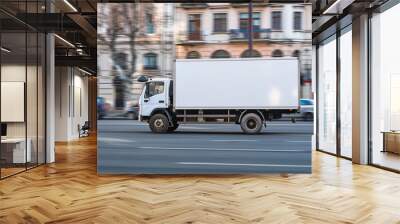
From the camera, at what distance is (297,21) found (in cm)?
667

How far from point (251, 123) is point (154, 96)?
5.61 ft

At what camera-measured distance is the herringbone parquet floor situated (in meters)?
4.24

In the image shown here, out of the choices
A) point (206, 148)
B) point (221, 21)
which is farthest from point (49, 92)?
point (221, 21)

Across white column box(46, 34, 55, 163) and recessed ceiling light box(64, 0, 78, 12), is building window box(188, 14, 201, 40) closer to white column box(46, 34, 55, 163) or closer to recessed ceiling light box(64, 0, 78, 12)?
recessed ceiling light box(64, 0, 78, 12)

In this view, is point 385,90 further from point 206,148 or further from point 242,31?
point 206,148

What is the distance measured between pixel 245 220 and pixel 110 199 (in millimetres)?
1893

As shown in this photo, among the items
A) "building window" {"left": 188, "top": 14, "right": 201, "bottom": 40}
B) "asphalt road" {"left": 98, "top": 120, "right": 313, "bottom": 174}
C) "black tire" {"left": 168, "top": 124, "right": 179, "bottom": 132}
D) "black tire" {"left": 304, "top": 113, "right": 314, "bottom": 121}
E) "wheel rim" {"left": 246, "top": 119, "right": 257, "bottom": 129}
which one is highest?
"building window" {"left": 188, "top": 14, "right": 201, "bottom": 40}

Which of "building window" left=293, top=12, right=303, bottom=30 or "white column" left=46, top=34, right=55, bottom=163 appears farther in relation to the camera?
"white column" left=46, top=34, right=55, bottom=163

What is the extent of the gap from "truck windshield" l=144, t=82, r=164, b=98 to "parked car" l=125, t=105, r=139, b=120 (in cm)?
27

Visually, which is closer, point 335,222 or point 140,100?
point 335,222

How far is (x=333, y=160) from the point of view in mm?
8898

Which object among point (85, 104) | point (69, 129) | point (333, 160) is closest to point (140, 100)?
point (333, 160)

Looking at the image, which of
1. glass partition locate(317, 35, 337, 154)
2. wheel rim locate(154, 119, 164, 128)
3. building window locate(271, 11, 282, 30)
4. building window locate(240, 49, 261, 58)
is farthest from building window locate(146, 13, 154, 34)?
glass partition locate(317, 35, 337, 154)

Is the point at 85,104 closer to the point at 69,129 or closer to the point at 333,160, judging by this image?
the point at 69,129
